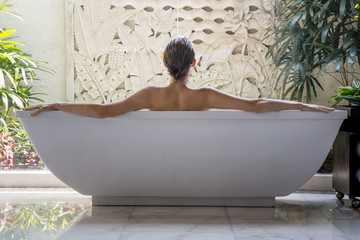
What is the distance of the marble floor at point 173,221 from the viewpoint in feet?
7.37

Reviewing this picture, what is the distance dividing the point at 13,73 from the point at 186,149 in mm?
2304

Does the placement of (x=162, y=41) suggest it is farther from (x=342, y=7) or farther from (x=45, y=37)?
(x=342, y=7)

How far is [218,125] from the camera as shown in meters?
2.57

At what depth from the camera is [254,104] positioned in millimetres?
2562

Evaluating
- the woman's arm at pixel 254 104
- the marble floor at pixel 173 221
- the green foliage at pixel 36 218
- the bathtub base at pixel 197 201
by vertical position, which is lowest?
the green foliage at pixel 36 218

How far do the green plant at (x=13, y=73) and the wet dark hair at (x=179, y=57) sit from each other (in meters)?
1.80

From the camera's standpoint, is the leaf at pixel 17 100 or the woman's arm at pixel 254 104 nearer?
the woman's arm at pixel 254 104

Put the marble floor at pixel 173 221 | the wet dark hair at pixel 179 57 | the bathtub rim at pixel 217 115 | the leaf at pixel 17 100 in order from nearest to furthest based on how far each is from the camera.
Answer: the marble floor at pixel 173 221 → the bathtub rim at pixel 217 115 → the wet dark hair at pixel 179 57 → the leaf at pixel 17 100

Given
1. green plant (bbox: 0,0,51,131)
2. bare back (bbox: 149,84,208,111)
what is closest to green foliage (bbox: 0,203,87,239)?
bare back (bbox: 149,84,208,111)

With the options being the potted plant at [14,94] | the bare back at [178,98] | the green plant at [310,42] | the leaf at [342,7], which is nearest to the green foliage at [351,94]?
the green plant at [310,42]

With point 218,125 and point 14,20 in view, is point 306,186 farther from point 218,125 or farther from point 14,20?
point 14,20

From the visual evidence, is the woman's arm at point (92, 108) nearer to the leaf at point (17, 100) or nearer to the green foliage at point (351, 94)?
the green foliage at point (351, 94)

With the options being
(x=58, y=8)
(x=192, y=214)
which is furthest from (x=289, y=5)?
(x=192, y=214)

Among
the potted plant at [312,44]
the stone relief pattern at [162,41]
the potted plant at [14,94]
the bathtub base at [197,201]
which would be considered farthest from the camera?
the stone relief pattern at [162,41]
